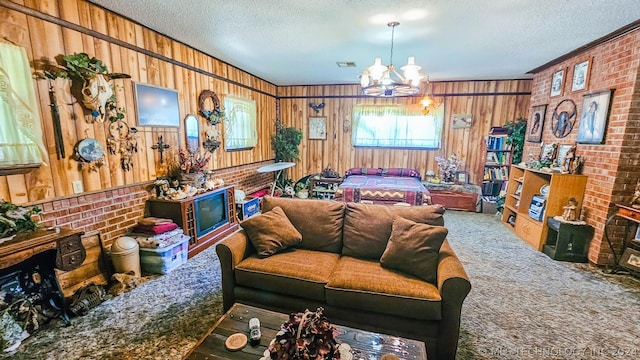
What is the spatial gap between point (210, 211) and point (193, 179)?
543 mm

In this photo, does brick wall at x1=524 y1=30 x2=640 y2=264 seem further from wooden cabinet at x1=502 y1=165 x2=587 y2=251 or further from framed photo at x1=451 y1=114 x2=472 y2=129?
framed photo at x1=451 y1=114 x2=472 y2=129

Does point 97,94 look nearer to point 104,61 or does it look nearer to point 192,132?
point 104,61

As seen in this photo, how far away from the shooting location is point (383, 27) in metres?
2.92

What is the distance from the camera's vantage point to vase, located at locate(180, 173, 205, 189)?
3.35m

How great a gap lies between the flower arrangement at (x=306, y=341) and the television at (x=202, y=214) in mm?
2488

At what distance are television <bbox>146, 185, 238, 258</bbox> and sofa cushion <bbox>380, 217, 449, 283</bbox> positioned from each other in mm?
2354

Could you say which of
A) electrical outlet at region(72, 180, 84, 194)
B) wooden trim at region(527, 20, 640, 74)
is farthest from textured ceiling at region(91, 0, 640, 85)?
electrical outlet at region(72, 180, 84, 194)

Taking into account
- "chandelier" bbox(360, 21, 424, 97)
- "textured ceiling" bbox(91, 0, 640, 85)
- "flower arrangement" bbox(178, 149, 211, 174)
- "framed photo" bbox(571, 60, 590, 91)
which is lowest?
"flower arrangement" bbox(178, 149, 211, 174)

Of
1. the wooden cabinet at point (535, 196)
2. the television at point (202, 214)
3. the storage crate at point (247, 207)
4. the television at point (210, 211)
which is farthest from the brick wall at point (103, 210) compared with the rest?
the wooden cabinet at point (535, 196)

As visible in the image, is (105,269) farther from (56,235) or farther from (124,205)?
(56,235)

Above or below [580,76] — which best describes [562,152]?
below

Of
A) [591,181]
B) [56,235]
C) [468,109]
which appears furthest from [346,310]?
[468,109]

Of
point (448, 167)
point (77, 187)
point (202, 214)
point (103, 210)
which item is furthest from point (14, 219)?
point (448, 167)

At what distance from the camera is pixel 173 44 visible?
11.1 feet
